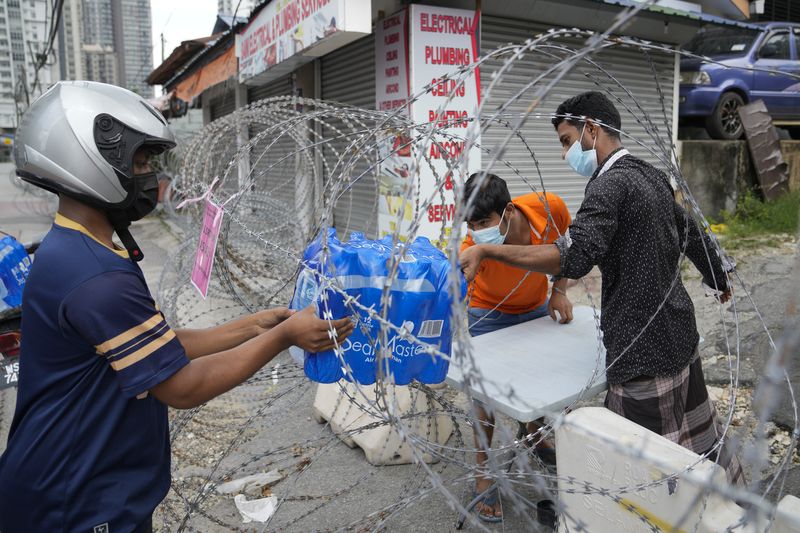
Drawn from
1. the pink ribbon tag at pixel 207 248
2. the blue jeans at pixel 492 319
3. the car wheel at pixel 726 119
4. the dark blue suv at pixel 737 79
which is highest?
the dark blue suv at pixel 737 79

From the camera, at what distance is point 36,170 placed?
1.62 metres

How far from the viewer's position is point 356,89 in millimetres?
8109

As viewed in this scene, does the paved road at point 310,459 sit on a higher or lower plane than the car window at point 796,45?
lower

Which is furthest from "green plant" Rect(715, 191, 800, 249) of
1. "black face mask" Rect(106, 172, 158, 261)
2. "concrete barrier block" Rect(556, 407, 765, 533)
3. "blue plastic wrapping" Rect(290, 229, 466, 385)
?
"black face mask" Rect(106, 172, 158, 261)

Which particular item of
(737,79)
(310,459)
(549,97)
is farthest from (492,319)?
(737,79)

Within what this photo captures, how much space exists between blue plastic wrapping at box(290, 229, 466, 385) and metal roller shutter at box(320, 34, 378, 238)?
5354 mm

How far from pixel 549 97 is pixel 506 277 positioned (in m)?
4.59

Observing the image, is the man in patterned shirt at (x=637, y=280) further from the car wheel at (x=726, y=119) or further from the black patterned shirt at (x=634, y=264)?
the car wheel at (x=726, y=119)

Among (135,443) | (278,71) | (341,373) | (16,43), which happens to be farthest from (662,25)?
(16,43)

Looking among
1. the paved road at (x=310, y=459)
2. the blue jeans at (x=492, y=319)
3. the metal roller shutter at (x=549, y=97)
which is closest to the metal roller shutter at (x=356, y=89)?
the metal roller shutter at (x=549, y=97)

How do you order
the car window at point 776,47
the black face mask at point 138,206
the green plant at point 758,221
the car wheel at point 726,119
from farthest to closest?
the car window at point 776,47, the car wheel at point 726,119, the green plant at point 758,221, the black face mask at point 138,206

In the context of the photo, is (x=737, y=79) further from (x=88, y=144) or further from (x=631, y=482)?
(x=88, y=144)

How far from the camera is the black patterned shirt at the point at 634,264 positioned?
2.28 metres

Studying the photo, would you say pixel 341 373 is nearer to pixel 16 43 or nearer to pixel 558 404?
pixel 558 404
